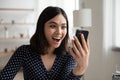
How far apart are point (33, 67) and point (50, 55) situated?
13 centimetres

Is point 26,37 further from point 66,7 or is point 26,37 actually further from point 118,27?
point 118,27

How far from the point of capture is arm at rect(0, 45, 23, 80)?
43.3 inches

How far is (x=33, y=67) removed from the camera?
115cm

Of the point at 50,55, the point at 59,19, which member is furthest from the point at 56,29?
the point at 50,55

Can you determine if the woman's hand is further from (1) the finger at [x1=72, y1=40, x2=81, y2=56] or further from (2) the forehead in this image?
(2) the forehead

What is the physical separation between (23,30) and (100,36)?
236 centimetres

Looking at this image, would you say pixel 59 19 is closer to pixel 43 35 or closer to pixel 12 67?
pixel 43 35

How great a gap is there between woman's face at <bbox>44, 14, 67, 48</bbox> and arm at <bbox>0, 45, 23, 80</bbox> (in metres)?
0.18

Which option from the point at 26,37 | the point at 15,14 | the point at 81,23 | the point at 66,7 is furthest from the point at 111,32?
the point at 15,14

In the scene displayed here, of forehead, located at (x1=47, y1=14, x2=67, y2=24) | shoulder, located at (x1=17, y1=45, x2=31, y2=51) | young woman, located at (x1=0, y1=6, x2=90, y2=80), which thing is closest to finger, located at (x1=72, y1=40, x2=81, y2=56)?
young woman, located at (x1=0, y1=6, x2=90, y2=80)

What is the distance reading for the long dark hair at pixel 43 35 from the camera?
3.69ft

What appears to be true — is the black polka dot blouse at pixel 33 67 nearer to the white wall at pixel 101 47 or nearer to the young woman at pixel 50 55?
the young woman at pixel 50 55

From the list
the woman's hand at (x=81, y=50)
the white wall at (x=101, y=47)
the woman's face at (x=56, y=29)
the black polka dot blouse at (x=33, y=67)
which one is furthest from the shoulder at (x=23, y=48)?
the white wall at (x=101, y=47)

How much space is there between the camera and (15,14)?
5180 mm
